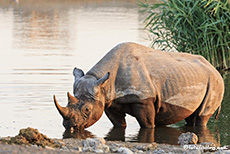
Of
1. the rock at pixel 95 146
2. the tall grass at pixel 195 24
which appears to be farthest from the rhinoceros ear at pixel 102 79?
the tall grass at pixel 195 24

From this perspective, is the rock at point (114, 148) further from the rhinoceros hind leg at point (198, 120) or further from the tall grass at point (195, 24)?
the tall grass at point (195, 24)

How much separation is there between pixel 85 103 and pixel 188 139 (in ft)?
5.11

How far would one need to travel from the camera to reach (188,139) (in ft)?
28.1

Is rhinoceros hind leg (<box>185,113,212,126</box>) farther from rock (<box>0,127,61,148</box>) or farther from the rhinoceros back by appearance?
rock (<box>0,127,61,148</box>)

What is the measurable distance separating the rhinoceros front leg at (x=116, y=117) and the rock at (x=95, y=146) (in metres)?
1.71

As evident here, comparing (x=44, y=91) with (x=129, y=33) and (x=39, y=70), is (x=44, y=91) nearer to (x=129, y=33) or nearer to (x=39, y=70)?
(x=39, y=70)

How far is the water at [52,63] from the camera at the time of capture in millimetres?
9508

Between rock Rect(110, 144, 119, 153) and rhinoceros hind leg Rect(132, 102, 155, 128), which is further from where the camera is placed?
rhinoceros hind leg Rect(132, 102, 155, 128)

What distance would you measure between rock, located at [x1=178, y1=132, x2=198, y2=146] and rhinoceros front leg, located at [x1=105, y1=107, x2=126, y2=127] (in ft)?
3.94

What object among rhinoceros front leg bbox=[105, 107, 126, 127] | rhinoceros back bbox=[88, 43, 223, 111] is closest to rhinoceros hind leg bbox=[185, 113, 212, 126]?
rhinoceros back bbox=[88, 43, 223, 111]

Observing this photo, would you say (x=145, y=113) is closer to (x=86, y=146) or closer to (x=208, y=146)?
(x=208, y=146)

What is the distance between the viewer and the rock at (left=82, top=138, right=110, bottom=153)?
23.9 ft

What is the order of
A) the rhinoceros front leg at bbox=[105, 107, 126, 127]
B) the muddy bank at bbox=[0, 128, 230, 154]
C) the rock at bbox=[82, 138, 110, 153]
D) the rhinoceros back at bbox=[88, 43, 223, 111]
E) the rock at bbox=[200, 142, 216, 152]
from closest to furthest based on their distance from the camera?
the muddy bank at bbox=[0, 128, 230, 154], the rock at bbox=[82, 138, 110, 153], the rock at bbox=[200, 142, 216, 152], the rhinoceros back at bbox=[88, 43, 223, 111], the rhinoceros front leg at bbox=[105, 107, 126, 127]

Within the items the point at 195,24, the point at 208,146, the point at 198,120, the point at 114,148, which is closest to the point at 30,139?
the point at 114,148
